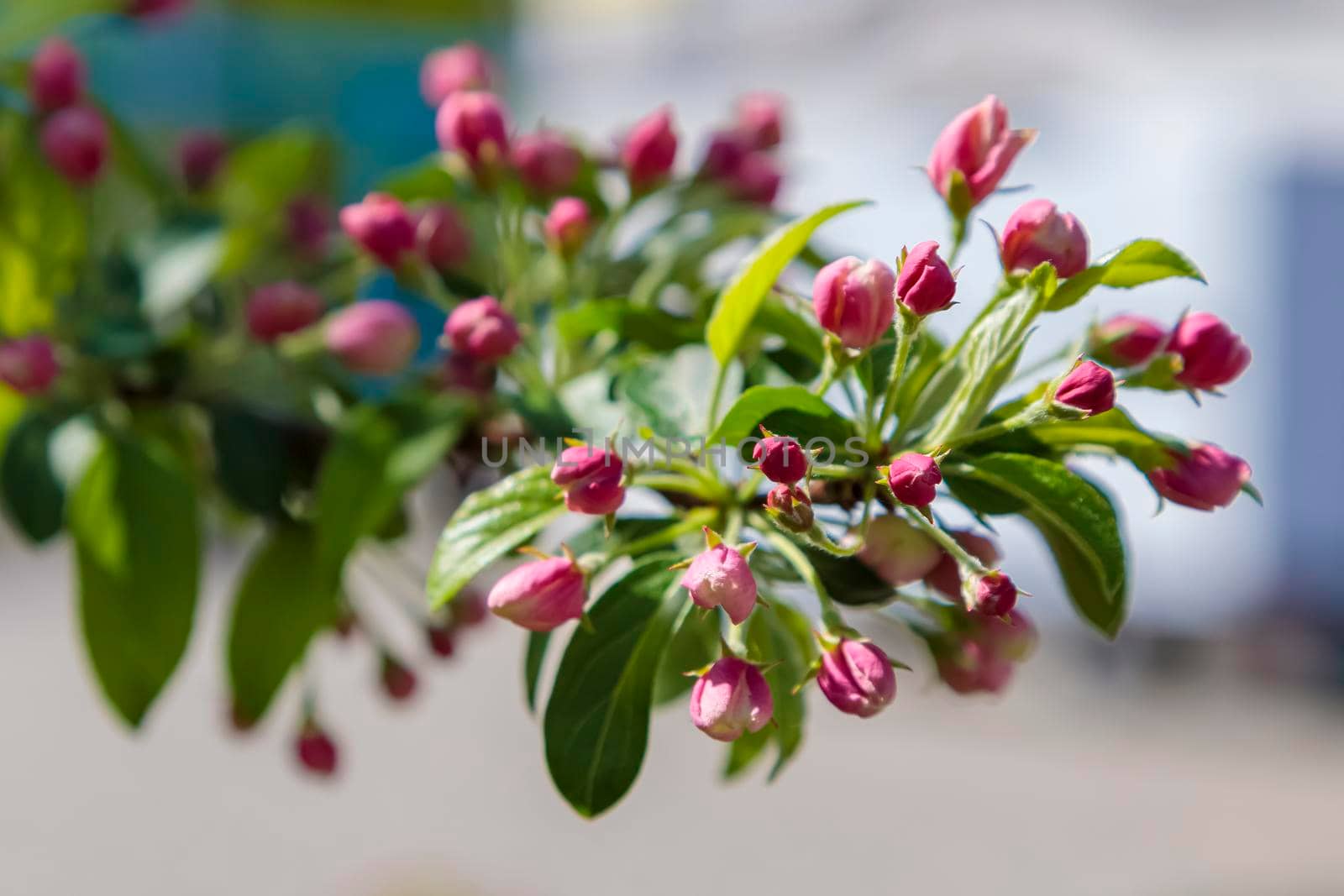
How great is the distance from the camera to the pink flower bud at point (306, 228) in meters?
0.54

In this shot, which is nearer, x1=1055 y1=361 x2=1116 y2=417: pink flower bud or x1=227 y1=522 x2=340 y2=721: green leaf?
x1=1055 y1=361 x2=1116 y2=417: pink flower bud

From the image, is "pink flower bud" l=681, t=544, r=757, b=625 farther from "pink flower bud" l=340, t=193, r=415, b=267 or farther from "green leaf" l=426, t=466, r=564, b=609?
"pink flower bud" l=340, t=193, r=415, b=267

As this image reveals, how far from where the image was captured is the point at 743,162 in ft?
1.54

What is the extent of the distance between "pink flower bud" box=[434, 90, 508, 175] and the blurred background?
1317mm

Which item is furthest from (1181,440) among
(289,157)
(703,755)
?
(703,755)

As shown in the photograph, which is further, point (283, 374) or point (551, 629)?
point (283, 374)

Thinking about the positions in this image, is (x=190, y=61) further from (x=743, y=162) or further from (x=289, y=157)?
(x=743, y=162)

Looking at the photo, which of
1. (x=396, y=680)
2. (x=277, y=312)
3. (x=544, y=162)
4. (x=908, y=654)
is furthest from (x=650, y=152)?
(x=908, y=654)

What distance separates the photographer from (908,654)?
1934 millimetres

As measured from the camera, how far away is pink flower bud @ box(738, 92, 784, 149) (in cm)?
49

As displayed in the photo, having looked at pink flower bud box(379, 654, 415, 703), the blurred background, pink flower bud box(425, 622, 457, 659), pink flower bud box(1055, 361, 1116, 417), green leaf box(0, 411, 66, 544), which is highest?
pink flower bud box(1055, 361, 1116, 417)

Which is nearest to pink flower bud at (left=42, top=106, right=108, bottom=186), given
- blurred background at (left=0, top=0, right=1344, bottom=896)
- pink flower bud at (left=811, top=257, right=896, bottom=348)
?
pink flower bud at (left=811, top=257, right=896, bottom=348)

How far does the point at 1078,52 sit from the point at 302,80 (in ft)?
6.02

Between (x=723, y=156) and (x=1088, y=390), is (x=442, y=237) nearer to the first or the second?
(x=723, y=156)
